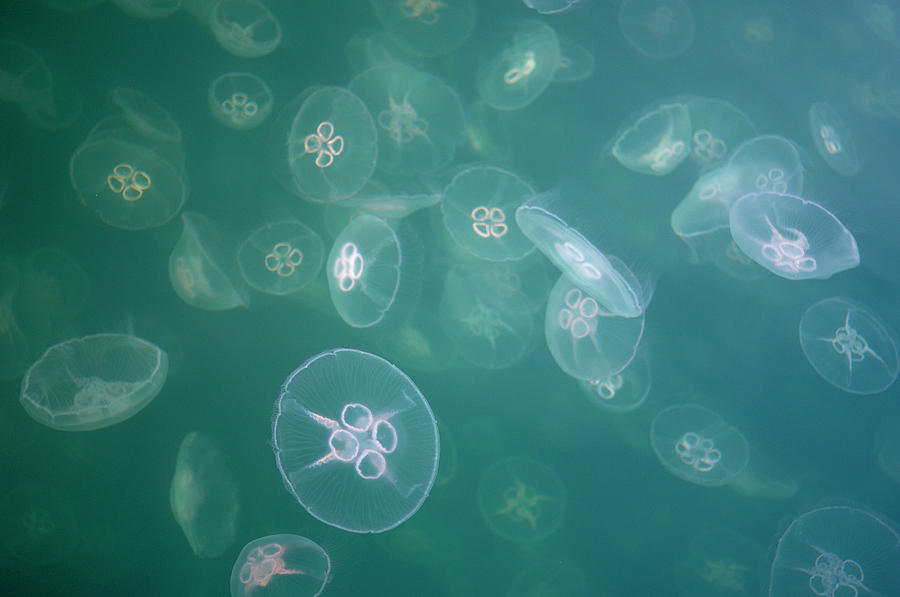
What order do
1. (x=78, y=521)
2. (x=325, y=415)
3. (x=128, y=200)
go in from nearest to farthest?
(x=325, y=415) < (x=128, y=200) < (x=78, y=521)

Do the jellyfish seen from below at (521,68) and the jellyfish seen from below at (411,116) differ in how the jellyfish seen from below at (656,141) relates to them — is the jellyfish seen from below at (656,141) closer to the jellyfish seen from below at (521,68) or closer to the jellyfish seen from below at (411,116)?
the jellyfish seen from below at (521,68)

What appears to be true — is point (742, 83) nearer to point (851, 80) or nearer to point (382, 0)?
point (851, 80)

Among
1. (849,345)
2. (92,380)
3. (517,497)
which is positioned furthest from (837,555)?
(92,380)

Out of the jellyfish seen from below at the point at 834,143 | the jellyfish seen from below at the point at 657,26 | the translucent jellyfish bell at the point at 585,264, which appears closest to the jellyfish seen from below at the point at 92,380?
the translucent jellyfish bell at the point at 585,264

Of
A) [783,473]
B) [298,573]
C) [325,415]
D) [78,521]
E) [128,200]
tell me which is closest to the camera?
[325,415]

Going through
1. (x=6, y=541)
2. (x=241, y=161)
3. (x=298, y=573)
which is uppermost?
(x=241, y=161)


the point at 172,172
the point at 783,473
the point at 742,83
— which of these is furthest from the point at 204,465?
the point at 742,83

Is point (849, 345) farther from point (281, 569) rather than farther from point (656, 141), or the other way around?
point (281, 569)
